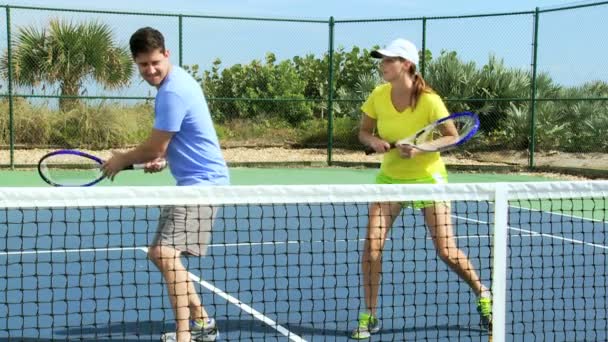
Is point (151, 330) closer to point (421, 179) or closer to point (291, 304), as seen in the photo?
point (291, 304)

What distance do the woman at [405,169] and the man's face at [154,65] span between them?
3.78ft

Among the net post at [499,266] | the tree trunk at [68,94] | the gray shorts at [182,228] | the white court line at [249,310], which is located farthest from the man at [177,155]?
the tree trunk at [68,94]

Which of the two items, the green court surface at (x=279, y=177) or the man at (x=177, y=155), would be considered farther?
the green court surface at (x=279, y=177)

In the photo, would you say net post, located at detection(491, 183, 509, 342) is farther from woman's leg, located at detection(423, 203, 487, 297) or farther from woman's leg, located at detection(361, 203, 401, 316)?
woman's leg, located at detection(361, 203, 401, 316)

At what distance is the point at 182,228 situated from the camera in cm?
375

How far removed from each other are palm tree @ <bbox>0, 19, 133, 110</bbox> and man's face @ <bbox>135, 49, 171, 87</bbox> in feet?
37.5

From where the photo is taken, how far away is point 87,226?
783 centimetres

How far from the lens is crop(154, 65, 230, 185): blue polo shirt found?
11.9 feet

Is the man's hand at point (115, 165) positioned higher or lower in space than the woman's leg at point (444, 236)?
higher

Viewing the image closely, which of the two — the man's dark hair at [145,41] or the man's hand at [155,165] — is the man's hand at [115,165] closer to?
the man's hand at [155,165]

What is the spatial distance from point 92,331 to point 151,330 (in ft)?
0.96

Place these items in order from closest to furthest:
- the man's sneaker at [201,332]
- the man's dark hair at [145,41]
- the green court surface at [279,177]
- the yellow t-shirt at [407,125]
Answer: the man's dark hair at [145,41], the man's sneaker at [201,332], the yellow t-shirt at [407,125], the green court surface at [279,177]

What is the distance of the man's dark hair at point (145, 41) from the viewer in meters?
3.62

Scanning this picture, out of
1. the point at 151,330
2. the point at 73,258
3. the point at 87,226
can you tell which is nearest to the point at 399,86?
the point at 151,330
